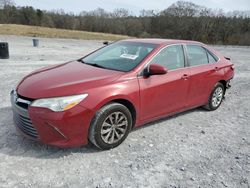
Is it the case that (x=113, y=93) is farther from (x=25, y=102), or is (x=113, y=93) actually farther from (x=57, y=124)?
(x=25, y=102)

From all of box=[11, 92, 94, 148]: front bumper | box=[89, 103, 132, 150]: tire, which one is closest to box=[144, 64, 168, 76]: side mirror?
box=[89, 103, 132, 150]: tire

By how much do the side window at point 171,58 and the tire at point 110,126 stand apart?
1064 mm

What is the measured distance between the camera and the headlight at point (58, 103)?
329cm

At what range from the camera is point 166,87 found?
14.3 feet

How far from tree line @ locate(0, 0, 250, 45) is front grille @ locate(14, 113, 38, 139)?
35.6 m

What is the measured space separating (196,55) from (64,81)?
2.86 metres

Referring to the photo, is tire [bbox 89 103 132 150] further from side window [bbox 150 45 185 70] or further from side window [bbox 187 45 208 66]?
side window [bbox 187 45 208 66]

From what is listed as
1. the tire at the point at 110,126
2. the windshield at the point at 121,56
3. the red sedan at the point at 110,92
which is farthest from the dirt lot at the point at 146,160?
the windshield at the point at 121,56

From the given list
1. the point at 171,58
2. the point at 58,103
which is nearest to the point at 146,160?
the point at 58,103

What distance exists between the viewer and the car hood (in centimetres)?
342

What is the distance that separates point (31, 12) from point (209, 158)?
2274 inches

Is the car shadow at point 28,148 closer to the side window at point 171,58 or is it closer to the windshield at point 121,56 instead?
the windshield at point 121,56

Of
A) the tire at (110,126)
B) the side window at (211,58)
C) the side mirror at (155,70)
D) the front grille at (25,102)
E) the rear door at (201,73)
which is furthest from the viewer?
the side window at (211,58)

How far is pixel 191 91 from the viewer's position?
4.97 metres
